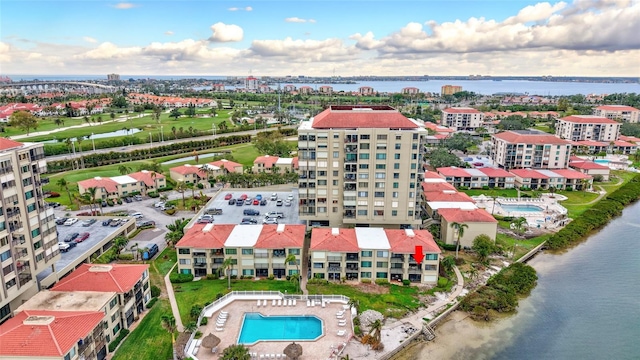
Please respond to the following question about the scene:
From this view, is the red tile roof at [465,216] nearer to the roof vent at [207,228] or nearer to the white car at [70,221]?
the roof vent at [207,228]

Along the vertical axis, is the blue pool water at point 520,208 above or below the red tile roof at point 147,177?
below

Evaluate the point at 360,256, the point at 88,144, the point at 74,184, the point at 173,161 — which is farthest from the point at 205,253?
the point at 88,144

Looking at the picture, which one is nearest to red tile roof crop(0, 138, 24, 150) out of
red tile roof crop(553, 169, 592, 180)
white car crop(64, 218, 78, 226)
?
white car crop(64, 218, 78, 226)

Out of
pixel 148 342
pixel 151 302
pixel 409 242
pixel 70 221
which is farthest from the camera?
pixel 70 221

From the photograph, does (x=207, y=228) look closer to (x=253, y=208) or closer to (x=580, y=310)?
(x=253, y=208)

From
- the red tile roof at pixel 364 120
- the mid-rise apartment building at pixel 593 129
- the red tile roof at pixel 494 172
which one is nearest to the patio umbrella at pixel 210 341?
the red tile roof at pixel 364 120

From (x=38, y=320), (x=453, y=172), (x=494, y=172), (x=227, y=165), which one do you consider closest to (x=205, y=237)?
(x=38, y=320)
